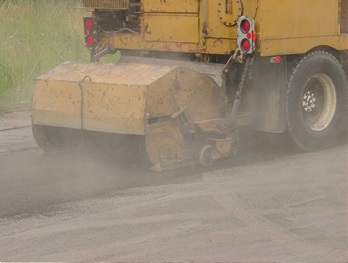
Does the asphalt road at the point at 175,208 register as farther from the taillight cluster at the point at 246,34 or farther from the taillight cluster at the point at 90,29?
the taillight cluster at the point at 90,29

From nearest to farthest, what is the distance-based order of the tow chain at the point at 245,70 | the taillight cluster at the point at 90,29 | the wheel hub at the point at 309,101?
1. the tow chain at the point at 245,70
2. the wheel hub at the point at 309,101
3. the taillight cluster at the point at 90,29

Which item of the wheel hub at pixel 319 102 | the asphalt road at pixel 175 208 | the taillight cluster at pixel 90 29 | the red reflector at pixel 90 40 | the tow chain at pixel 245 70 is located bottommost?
the asphalt road at pixel 175 208

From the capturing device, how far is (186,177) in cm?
874

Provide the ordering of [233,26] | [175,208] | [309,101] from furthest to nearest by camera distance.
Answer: [309,101], [233,26], [175,208]

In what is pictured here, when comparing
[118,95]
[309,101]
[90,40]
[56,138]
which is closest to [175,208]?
[118,95]

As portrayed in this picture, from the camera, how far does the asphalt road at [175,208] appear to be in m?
6.52

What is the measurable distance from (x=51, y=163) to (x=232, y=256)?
3.48 meters

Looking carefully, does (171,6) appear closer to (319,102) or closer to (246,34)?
(246,34)

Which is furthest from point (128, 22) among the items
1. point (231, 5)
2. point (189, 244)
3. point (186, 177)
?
point (189, 244)

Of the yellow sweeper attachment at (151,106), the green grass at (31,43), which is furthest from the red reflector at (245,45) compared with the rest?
the green grass at (31,43)

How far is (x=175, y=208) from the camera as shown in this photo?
7605 mm

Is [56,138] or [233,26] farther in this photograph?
[56,138]

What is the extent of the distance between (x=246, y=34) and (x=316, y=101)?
151 centimetres

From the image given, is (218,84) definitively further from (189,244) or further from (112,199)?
(189,244)
